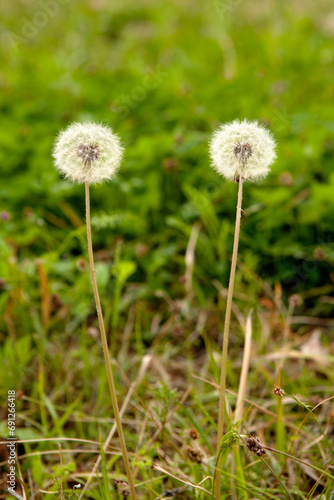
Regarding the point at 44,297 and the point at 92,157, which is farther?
the point at 44,297

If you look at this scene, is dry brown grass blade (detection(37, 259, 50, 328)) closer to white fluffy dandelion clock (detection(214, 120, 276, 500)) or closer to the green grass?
the green grass

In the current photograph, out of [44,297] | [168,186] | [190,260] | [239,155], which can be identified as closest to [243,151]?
[239,155]

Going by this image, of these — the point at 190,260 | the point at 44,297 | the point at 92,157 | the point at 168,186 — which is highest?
the point at 168,186

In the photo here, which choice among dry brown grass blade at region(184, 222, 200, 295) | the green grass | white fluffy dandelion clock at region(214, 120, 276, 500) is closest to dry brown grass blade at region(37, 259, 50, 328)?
the green grass

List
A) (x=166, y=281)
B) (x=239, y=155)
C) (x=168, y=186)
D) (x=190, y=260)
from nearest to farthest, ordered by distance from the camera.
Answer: (x=239, y=155) → (x=190, y=260) → (x=166, y=281) → (x=168, y=186)

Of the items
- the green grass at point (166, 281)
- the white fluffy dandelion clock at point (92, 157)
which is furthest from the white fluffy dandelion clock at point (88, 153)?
the green grass at point (166, 281)

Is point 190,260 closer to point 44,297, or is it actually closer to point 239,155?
point 44,297

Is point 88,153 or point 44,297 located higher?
point 88,153

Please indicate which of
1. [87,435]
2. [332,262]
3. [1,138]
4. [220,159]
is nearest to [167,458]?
[87,435]
